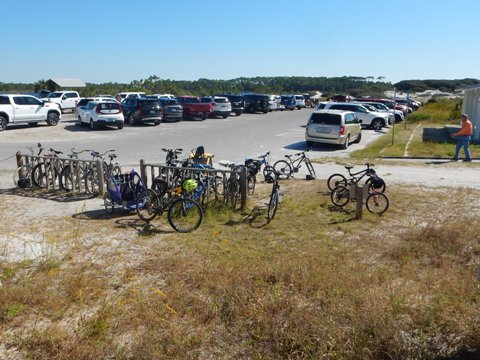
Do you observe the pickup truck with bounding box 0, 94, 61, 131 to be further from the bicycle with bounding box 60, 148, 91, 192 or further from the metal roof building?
the metal roof building

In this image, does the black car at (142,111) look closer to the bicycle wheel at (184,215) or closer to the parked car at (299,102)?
the bicycle wheel at (184,215)

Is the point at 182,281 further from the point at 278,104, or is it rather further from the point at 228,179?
the point at 278,104

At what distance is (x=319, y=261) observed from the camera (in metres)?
6.13

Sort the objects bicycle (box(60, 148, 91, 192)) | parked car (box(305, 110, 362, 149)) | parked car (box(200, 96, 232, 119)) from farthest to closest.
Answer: parked car (box(200, 96, 232, 119))
parked car (box(305, 110, 362, 149))
bicycle (box(60, 148, 91, 192))

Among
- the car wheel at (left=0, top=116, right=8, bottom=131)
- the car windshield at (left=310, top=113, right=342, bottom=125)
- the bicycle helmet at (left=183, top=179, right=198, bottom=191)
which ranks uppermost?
the car windshield at (left=310, top=113, right=342, bottom=125)

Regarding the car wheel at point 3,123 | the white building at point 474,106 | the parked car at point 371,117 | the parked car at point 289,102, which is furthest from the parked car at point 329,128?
the parked car at point 289,102

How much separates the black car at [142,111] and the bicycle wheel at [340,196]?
1891cm

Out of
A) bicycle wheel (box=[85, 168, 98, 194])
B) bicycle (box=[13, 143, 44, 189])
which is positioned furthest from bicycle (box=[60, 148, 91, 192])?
bicycle (box=[13, 143, 44, 189])

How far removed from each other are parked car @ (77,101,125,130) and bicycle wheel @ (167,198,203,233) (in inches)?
676

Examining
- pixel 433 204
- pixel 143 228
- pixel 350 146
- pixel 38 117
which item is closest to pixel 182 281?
pixel 143 228

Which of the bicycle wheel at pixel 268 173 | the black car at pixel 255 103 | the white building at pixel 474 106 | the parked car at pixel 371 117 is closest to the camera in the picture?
the bicycle wheel at pixel 268 173

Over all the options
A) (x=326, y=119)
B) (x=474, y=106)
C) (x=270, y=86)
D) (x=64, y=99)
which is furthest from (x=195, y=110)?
(x=270, y=86)

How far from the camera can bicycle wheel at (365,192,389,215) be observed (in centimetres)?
900

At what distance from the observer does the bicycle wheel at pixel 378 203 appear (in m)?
9.00
